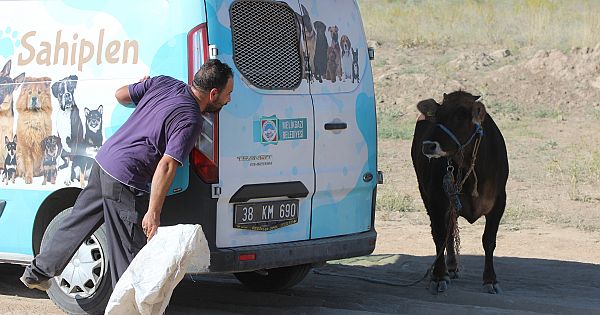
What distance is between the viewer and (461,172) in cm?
952

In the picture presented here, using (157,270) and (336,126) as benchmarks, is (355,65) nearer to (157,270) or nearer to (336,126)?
(336,126)

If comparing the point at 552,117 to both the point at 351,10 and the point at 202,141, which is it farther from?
the point at 202,141

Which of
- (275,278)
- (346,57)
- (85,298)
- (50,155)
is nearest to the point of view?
(85,298)

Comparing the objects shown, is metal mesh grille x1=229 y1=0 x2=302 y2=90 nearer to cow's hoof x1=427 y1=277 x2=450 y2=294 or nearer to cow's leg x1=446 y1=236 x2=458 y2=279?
cow's hoof x1=427 y1=277 x2=450 y2=294

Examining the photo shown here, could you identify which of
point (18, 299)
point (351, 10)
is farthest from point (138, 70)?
point (18, 299)

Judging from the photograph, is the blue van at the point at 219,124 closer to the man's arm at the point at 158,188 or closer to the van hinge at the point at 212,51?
the van hinge at the point at 212,51

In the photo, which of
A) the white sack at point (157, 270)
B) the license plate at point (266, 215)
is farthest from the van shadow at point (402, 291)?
the white sack at point (157, 270)

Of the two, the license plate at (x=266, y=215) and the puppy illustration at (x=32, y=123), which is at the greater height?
the puppy illustration at (x=32, y=123)

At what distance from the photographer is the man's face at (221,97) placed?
6.93 m

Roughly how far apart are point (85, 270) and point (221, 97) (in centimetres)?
175

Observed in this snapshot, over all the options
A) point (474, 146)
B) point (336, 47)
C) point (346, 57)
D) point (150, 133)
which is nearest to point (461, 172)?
point (474, 146)

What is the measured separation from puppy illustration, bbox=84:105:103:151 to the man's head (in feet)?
3.19

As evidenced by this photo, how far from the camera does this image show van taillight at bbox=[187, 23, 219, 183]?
23.8 feet

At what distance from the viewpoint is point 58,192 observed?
26.1ft
